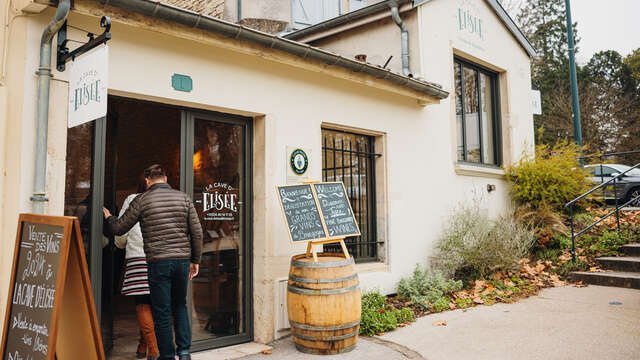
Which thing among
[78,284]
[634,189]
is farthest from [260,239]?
[634,189]

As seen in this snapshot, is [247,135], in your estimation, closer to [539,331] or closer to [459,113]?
[539,331]

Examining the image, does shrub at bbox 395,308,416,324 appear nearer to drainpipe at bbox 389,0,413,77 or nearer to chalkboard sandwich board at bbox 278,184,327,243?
chalkboard sandwich board at bbox 278,184,327,243

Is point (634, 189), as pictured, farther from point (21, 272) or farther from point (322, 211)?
point (21, 272)

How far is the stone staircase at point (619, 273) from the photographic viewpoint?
6.61m

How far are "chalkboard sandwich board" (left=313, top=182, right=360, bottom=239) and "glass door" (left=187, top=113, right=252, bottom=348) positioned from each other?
0.82m

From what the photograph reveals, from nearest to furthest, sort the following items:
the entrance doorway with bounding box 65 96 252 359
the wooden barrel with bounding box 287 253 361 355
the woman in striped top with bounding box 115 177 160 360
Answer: the woman in striped top with bounding box 115 177 160 360 < the wooden barrel with bounding box 287 253 361 355 < the entrance doorway with bounding box 65 96 252 359

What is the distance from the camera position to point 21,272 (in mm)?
3172

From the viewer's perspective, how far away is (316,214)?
4766mm

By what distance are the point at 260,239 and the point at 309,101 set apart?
174 cm

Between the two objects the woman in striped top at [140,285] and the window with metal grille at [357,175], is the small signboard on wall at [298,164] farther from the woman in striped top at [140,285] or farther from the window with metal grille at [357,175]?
the woman in striped top at [140,285]

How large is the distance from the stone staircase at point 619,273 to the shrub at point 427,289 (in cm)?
207

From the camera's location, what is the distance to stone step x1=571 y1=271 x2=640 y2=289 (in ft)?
21.5

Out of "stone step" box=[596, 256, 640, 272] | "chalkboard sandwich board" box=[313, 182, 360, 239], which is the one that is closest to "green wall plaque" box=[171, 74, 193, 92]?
"chalkboard sandwich board" box=[313, 182, 360, 239]

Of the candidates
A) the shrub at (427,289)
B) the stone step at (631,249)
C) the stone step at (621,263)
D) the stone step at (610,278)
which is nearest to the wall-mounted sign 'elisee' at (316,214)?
the shrub at (427,289)
